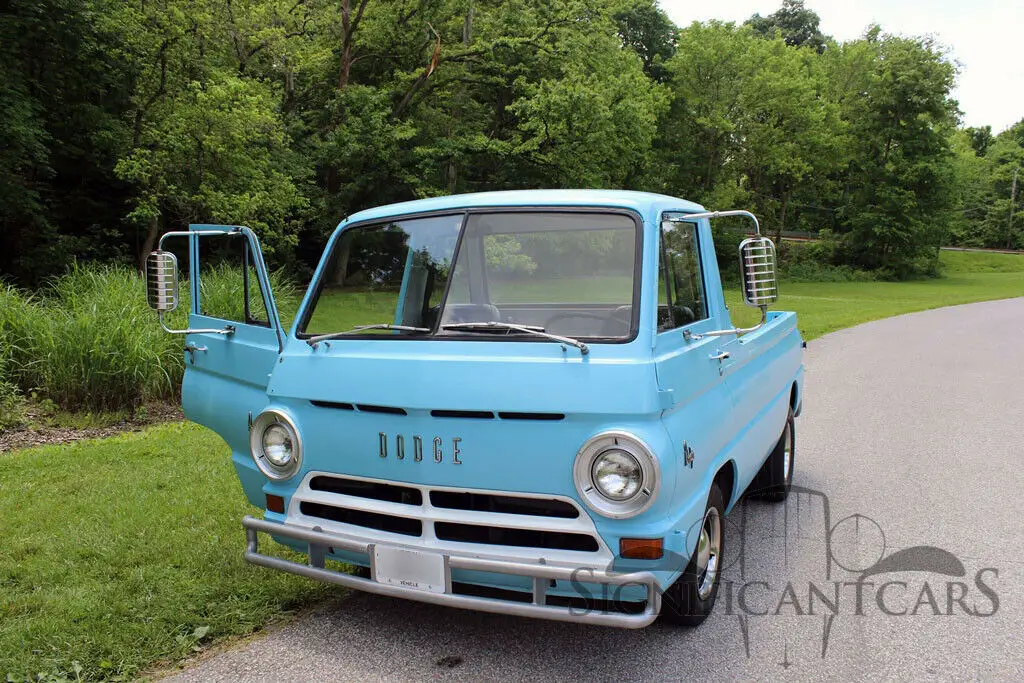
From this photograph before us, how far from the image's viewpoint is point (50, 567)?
15.0 feet

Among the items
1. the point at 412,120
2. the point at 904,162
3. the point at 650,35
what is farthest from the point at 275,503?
the point at 904,162

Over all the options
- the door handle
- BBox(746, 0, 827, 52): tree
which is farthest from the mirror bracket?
BBox(746, 0, 827, 52): tree

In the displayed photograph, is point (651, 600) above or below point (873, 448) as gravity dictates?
above

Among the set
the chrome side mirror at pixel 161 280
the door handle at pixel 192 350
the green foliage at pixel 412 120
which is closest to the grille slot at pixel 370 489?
the chrome side mirror at pixel 161 280

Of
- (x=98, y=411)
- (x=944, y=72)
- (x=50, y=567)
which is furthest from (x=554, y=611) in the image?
(x=944, y=72)

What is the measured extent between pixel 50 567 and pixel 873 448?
658cm

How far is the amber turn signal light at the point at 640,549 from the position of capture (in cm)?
322

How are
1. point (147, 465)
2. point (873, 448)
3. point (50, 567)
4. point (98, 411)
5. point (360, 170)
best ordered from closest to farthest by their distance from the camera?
point (50, 567) → point (147, 465) → point (873, 448) → point (98, 411) → point (360, 170)

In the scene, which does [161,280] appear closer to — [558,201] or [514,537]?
[558,201]

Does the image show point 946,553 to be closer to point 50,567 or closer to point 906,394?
point 50,567

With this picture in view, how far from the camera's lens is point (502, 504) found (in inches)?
134

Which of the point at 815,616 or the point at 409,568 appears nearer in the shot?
the point at 409,568

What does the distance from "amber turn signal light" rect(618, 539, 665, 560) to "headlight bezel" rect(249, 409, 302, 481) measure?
4.85 feet

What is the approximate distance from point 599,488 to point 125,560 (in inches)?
117
